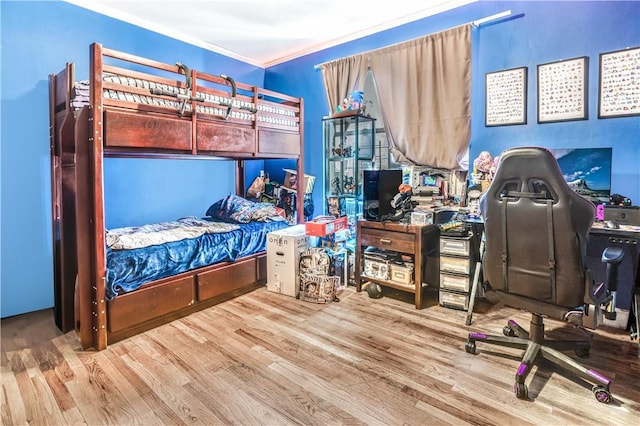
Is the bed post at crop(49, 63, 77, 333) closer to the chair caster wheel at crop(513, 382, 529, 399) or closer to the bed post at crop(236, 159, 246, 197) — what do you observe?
the bed post at crop(236, 159, 246, 197)

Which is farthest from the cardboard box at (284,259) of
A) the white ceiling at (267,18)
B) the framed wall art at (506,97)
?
the white ceiling at (267,18)


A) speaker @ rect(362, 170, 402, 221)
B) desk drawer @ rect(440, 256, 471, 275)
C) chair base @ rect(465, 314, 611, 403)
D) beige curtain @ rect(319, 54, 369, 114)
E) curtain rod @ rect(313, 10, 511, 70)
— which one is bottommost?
chair base @ rect(465, 314, 611, 403)

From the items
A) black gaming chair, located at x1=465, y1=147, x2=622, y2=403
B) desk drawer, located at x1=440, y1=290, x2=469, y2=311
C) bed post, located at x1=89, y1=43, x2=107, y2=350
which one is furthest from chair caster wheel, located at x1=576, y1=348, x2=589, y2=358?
bed post, located at x1=89, y1=43, x2=107, y2=350

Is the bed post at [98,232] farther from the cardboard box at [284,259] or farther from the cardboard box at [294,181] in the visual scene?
the cardboard box at [294,181]

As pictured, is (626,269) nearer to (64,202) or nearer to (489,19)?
(489,19)

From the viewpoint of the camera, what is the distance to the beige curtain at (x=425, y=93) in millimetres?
3148

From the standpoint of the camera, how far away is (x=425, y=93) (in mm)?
3357

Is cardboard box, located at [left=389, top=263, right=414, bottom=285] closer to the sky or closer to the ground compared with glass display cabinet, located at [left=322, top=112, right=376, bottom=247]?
closer to the ground

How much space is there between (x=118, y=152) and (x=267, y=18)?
2.02 meters

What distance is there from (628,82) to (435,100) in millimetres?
1390

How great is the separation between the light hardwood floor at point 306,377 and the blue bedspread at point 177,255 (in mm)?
416

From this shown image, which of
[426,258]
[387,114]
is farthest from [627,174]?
[387,114]

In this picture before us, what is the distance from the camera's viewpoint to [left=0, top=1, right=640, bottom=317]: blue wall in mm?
2539

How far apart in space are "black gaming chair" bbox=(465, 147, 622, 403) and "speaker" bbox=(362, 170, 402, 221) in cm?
134
